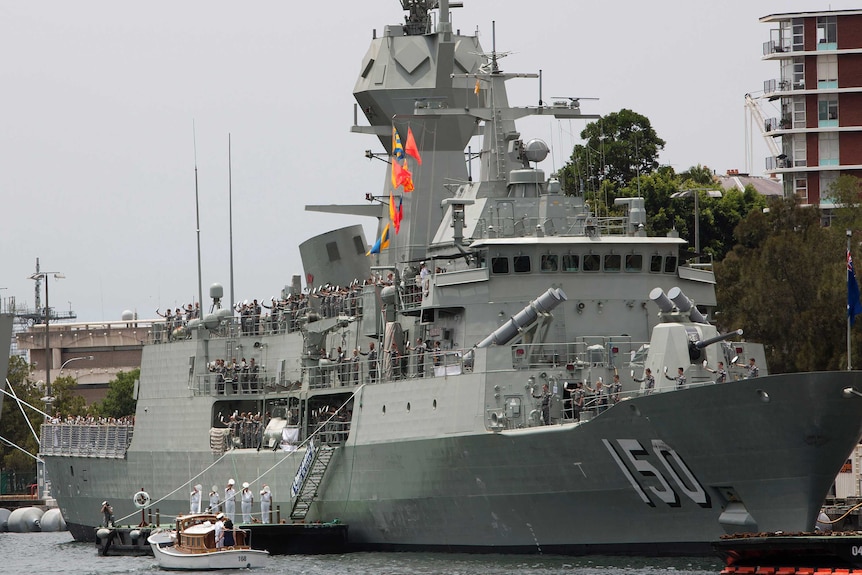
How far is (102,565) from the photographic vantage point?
1501 inches

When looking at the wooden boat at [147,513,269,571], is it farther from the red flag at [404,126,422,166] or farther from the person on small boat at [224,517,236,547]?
the red flag at [404,126,422,166]

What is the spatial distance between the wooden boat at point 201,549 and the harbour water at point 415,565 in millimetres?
420

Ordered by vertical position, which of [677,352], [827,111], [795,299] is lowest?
[677,352]

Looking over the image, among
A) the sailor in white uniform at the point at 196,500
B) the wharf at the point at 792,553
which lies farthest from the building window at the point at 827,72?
the wharf at the point at 792,553

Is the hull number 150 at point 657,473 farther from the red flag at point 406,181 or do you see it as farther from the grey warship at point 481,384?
the red flag at point 406,181

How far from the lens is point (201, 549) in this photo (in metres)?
34.6

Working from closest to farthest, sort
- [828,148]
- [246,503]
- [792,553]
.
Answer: [792,553]
[246,503]
[828,148]

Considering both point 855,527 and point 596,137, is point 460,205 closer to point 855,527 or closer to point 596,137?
point 855,527

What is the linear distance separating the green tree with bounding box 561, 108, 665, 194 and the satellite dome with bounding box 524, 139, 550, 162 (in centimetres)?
2724

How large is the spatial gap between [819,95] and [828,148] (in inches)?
80.5

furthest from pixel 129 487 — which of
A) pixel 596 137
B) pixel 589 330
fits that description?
pixel 596 137

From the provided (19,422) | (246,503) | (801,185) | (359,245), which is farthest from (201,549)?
(19,422)

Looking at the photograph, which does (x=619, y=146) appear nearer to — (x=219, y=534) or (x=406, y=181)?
(x=406, y=181)

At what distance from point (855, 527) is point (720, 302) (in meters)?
12.3
